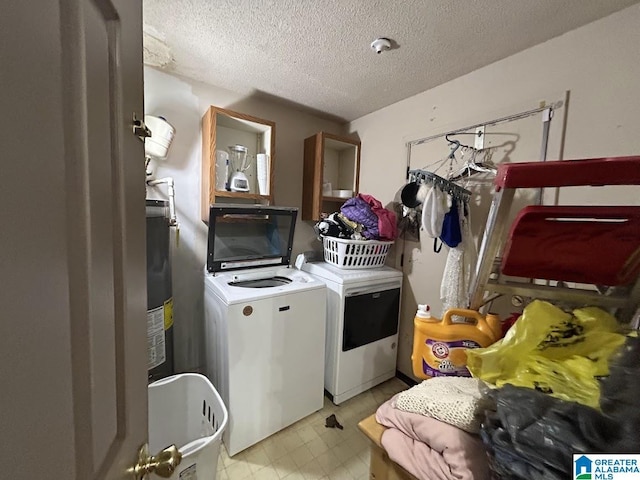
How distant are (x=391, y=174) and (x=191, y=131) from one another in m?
1.51

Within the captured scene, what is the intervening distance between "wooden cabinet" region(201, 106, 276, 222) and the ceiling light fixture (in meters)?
0.80

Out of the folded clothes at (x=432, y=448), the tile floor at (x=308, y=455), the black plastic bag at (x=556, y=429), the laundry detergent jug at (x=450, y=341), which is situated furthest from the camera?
the tile floor at (x=308, y=455)

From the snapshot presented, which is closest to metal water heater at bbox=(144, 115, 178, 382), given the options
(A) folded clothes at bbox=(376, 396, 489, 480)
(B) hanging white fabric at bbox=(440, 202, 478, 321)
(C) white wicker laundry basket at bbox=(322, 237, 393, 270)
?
(C) white wicker laundry basket at bbox=(322, 237, 393, 270)

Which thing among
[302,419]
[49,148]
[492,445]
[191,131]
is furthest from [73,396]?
[191,131]

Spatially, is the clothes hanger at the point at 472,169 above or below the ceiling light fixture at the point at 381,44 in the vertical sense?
below

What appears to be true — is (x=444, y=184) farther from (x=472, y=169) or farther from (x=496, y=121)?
(x=496, y=121)

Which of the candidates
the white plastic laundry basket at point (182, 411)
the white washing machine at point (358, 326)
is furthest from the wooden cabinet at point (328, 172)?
the white plastic laundry basket at point (182, 411)

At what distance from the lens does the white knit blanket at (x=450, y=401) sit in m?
0.67

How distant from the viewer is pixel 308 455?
1400 mm

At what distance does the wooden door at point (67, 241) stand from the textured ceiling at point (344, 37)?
85 centimetres

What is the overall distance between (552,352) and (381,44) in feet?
4.82

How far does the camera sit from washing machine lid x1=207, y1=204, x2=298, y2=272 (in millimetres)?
1569

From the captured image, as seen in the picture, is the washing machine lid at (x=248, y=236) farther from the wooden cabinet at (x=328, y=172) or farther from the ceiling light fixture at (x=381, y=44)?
the ceiling light fixture at (x=381, y=44)

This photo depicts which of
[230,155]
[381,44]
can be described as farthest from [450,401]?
[230,155]
